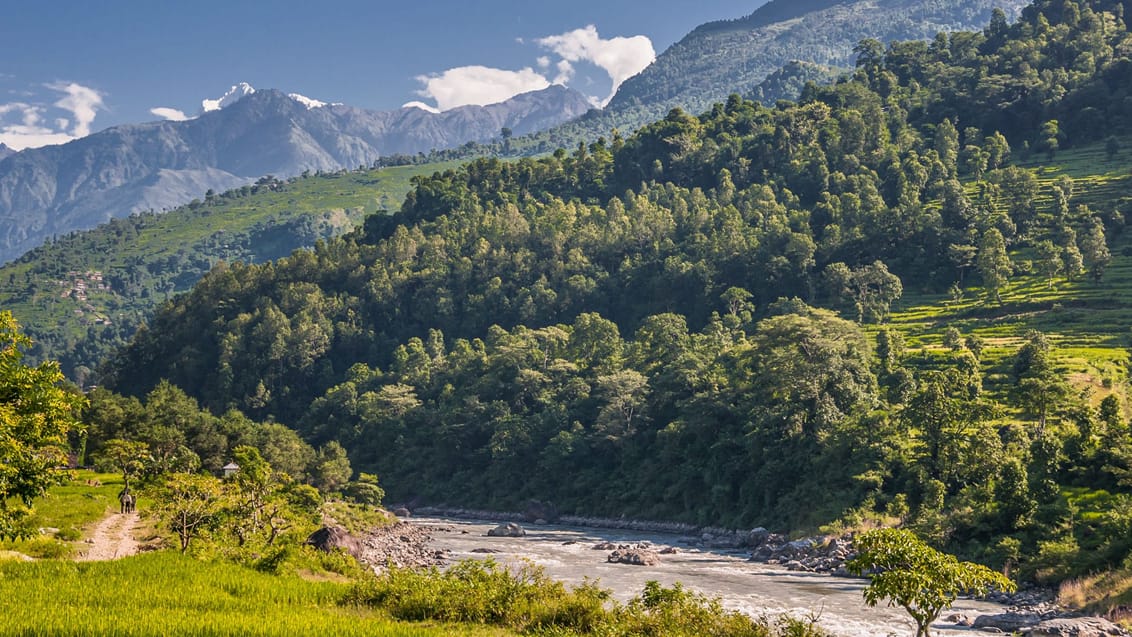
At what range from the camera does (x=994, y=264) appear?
92.2 m

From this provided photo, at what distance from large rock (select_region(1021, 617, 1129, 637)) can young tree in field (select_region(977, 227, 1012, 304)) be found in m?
61.2

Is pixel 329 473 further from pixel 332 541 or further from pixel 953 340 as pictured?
pixel 953 340

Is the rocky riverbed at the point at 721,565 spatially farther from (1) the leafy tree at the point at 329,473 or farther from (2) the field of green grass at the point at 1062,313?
(2) the field of green grass at the point at 1062,313

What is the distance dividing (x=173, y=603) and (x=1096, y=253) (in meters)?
94.7

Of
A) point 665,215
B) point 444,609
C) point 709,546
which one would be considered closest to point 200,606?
point 444,609

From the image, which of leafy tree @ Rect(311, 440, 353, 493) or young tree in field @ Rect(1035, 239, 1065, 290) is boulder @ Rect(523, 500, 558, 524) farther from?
young tree in field @ Rect(1035, 239, 1065, 290)

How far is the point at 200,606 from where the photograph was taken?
73.3 ft

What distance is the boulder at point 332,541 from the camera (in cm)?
4878

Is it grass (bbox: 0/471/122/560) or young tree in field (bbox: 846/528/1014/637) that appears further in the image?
grass (bbox: 0/471/122/560)

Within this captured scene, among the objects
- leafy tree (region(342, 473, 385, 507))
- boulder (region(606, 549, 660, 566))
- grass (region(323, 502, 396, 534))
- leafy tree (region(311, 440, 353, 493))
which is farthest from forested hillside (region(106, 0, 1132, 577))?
grass (region(323, 502, 396, 534))

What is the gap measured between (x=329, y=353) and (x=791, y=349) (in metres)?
82.2

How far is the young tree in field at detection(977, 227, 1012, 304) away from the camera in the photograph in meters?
92.0

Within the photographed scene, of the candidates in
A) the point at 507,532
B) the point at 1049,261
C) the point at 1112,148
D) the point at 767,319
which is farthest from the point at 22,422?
the point at 1112,148

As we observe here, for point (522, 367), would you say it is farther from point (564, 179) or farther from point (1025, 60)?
point (1025, 60)
